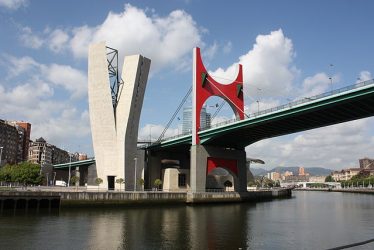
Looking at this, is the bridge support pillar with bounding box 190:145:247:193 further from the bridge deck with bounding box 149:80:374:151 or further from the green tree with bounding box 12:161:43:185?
the green tree with bounding box 12:161:43:185

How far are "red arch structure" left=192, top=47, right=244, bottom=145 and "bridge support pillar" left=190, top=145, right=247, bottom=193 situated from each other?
83.6 inches

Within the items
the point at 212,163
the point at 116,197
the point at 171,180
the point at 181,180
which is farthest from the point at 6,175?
the point at 212,163

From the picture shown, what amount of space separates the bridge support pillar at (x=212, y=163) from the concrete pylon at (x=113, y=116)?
9896mm

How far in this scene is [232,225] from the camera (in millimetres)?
30719

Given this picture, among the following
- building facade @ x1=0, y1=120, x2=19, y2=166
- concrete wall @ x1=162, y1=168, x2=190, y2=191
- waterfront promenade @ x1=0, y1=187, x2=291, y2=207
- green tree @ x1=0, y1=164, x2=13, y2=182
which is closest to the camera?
waterfront promenade @ x1=0, y1=187, x2=291, y2=207

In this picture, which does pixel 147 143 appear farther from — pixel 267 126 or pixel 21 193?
pixel 21 193

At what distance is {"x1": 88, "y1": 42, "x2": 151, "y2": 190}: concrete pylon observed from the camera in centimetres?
6125

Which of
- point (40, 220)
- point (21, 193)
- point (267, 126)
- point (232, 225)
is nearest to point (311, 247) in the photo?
point (232, 225)

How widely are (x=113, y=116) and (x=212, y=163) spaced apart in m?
17.1

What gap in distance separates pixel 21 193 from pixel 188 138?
28.5 m

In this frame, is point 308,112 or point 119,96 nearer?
point 308,112

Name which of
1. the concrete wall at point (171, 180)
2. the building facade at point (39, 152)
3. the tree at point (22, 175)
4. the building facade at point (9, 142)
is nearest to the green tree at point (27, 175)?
the tree at point (22, 175)

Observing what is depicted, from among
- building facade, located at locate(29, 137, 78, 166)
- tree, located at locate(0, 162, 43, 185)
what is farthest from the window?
building facade, located at locate(29, 137, 78, 166)

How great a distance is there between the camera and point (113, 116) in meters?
61.0
